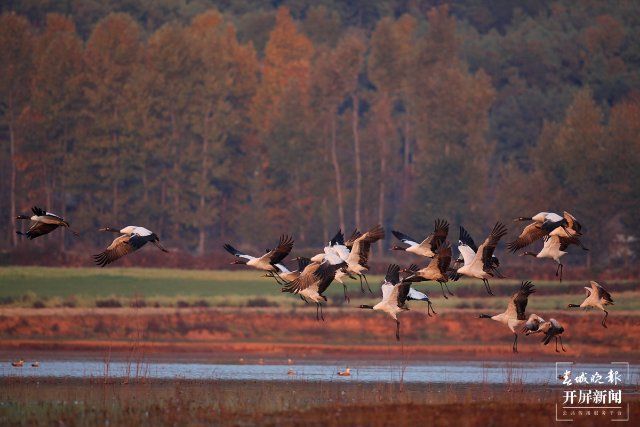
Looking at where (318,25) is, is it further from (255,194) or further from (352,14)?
(255,194)

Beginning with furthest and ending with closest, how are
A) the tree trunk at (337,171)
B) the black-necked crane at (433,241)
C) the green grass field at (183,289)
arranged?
the tree trunk at (337,171) → the green grass field at (183,289) → the black-necked crane at (433,241)

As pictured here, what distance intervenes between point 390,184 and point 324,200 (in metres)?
11.7

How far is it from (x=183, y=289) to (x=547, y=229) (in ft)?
119

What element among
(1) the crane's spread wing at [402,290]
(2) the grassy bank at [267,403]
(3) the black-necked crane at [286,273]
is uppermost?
(3) the black-necked crane at [286,273]

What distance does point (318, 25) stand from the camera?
128125mm

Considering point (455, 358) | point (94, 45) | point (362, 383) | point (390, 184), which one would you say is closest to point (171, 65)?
point (94, 45)

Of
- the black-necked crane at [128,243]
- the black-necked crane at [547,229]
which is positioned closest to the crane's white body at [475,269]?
the black-necked crane at [547,229]

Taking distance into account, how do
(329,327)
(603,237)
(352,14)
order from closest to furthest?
(329,327) < (603,237) < (352,14)

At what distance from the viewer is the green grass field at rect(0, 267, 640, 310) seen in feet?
186

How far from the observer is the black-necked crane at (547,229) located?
3102cm

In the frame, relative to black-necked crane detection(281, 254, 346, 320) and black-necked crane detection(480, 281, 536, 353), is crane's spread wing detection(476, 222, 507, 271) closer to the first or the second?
black-necked crane detection(480, 281, 536, 353)

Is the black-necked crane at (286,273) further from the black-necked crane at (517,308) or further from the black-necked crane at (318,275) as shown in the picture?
the black-necked crane at (517,308)

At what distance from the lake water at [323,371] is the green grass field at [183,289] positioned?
12049 mm

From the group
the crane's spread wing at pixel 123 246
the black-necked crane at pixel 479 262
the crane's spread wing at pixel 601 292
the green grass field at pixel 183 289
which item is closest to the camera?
the crane's spread wing at pixel 123 246
